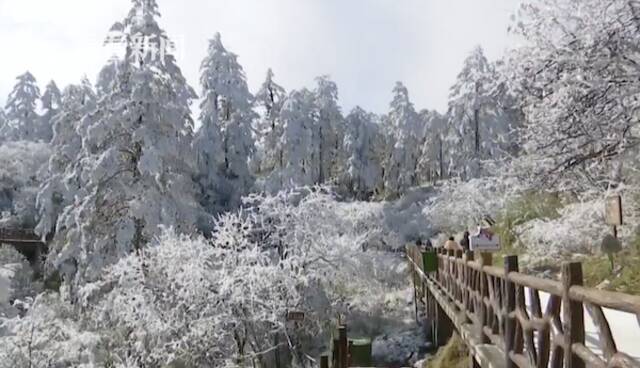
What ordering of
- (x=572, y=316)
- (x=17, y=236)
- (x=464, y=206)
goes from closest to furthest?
(x=572, y=316) < (x=464, y=206) < (x=17, y=236)

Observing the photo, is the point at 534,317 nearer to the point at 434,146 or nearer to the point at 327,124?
the point at 327,124

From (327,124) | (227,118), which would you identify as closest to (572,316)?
(227,118)

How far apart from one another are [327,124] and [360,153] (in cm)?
464

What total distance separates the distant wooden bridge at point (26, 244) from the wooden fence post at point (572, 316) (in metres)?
33.8

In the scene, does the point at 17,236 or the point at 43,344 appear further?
the point at 17,236

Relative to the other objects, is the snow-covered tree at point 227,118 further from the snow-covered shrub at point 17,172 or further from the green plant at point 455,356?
the green plant at point 455,356

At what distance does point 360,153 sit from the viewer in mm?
50906

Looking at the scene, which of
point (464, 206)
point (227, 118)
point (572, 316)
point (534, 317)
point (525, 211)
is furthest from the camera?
point (227, 118)

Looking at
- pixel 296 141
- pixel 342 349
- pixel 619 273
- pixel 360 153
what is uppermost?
pixel 360 153

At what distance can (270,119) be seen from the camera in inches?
1628

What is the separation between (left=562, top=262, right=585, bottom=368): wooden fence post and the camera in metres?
3.40

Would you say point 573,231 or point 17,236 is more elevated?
point 17,236

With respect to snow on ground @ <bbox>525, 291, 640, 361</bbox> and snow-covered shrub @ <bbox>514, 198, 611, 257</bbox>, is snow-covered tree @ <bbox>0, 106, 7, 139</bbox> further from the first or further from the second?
snow on ground @ <bbox>525, 291, 640, 361</bbox>

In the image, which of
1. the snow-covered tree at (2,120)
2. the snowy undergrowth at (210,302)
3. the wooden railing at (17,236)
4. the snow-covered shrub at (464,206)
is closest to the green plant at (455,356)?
the snowy undergrowth at (210,302)
